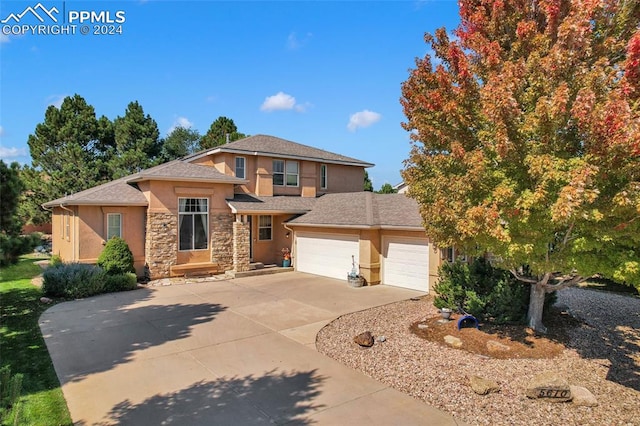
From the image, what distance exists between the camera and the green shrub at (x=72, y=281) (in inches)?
537

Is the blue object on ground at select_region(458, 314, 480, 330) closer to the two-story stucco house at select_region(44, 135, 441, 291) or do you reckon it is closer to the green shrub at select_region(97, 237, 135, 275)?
A: the two-story stucco house at select_region(44, 135, 441, 291)

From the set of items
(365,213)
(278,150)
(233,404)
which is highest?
(278,150)

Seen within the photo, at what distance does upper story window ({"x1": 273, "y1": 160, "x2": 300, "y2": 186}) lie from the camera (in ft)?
70.7

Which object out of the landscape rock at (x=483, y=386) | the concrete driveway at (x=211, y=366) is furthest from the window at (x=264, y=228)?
the landscape rock at (x=483, y=386)

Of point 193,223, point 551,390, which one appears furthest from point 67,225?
point 551,390

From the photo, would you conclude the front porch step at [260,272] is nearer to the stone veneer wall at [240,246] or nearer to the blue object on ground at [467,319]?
the stone veneer wall at [240,246]

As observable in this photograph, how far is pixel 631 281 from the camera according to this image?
6.31 metres

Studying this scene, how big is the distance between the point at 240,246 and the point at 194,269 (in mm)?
2346

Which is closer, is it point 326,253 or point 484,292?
point 484,292

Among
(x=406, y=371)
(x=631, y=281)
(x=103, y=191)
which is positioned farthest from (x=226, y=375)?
(x=103, y=191)

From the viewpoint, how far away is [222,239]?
18297 millimetres

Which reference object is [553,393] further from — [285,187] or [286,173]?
[286,173]

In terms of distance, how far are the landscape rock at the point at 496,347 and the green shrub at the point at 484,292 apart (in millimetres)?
1296

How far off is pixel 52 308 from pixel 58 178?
844 inches
